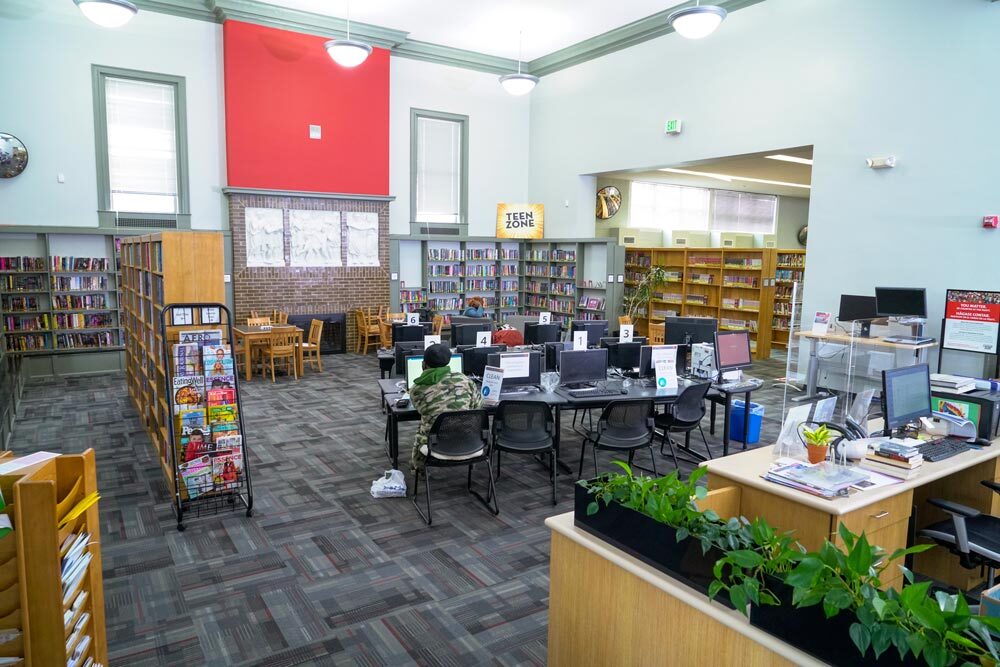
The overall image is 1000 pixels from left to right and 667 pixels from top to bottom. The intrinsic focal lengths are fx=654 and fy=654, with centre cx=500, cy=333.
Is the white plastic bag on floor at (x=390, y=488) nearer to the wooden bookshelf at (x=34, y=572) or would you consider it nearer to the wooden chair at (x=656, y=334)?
the wooden bookshelf at (x=34, y=572)

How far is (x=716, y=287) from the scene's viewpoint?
1225cm

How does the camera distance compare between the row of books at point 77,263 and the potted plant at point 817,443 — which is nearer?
the potted plant at point 817,443

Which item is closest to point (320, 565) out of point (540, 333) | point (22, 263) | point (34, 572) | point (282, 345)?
point (34, 572)

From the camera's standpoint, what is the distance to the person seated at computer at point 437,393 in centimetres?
467

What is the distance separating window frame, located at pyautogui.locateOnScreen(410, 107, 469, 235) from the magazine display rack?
8.24 m

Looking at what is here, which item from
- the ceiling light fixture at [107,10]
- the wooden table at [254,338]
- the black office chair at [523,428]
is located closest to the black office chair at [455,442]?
the black office chair at [523,428]

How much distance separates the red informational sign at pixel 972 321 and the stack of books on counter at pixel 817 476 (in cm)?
459

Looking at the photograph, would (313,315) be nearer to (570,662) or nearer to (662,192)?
(662,192)

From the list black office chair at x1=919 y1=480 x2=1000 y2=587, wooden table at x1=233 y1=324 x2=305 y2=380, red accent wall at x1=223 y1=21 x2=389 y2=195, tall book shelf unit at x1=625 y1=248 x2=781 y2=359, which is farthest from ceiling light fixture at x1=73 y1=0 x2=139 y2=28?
black office chair at x1=919 y1=480 x2=1000 y2=587

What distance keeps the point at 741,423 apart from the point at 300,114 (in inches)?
339

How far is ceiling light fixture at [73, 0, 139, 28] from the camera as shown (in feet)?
25.3

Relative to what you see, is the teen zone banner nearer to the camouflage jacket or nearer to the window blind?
→ the window blind

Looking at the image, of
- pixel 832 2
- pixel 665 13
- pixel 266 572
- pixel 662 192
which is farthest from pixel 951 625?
pixel 662 192

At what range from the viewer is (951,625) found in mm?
1529
